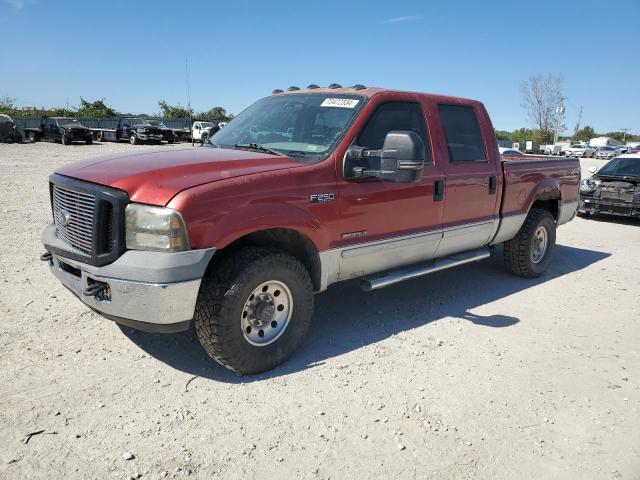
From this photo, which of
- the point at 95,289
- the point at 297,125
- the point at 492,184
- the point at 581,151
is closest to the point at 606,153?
the point at 581,151

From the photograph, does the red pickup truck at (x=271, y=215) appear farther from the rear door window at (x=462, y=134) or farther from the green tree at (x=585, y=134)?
the green tree at (x=585, y=134)

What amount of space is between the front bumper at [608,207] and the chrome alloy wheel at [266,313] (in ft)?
27.5

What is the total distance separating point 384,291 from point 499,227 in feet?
4.71

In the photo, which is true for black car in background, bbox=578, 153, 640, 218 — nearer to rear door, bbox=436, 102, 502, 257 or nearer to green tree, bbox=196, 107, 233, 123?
rear door, bbox=436, 102, 502, 257

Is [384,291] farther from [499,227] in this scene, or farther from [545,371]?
[545,371]

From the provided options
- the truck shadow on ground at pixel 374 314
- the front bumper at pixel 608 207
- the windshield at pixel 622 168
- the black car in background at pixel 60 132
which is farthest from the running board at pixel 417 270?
the black car in background at pixel 60 132

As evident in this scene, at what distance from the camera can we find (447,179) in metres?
4.50

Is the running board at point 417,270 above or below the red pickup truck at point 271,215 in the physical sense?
below

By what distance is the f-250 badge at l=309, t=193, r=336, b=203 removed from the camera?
3475 mm

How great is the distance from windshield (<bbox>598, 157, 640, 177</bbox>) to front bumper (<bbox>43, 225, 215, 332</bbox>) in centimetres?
1068

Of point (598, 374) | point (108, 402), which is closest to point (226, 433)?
point (108, 402)

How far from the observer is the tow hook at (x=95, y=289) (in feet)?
9.87

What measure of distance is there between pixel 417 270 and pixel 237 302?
192 centimetres

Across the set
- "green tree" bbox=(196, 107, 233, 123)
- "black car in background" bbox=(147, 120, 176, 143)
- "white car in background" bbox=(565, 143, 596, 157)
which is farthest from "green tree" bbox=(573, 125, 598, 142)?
"black car in background" bbox=(147, 120, 176, 143)
